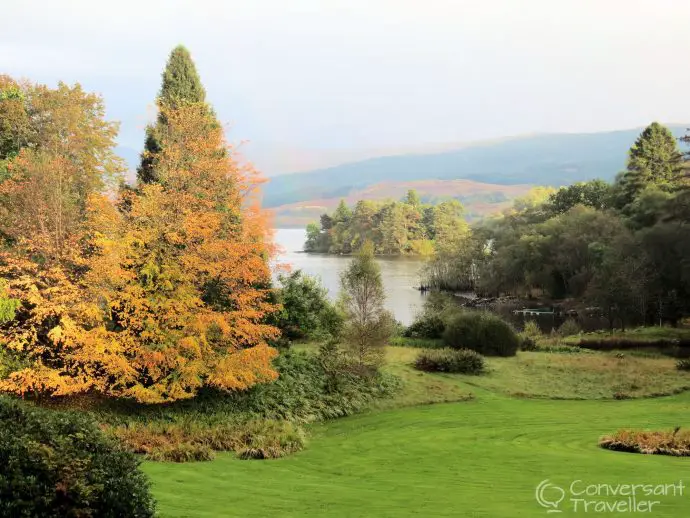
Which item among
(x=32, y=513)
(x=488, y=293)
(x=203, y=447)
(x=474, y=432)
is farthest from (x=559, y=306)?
(x=32, y=513)

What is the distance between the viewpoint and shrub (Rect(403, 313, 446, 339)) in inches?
1479

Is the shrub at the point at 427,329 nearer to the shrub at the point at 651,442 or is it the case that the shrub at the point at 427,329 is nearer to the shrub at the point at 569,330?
the shrub at the point at 569,330

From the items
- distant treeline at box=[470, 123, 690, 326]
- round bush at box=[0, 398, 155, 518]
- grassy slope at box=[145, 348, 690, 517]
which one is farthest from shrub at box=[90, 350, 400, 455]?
distant treeline at box=[470, 123, 690, 326]

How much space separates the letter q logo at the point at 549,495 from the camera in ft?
26.3

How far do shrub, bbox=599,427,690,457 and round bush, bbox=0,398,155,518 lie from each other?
33.0 feet

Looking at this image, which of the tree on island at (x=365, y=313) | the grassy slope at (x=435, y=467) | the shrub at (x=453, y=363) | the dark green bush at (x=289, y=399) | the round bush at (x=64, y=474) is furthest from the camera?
the shrub at (x=453, y=363)

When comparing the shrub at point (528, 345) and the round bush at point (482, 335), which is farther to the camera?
the shrub at point (528, 345)

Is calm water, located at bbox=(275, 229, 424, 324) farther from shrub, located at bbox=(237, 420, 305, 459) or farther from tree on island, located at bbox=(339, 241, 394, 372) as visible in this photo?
shrub, located at bbox=(237, 420, 305, 459)

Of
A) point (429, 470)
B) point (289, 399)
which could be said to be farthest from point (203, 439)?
point (429, 470)

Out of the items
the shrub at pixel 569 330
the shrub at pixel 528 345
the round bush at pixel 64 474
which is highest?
the round bush at pixel 64 474

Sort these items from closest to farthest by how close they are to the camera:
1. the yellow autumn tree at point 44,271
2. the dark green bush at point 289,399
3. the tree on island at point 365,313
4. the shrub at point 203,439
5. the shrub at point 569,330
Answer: the shrub at point 203,439, the yellow autumn tree at point 44,271, the dark green bush at point 289,399, the tree on island at point 365,313, the shrub at point 569,330

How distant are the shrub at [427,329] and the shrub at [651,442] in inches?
951

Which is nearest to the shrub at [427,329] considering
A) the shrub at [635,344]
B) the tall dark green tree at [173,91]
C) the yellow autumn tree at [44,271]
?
the shrub at [635,344]

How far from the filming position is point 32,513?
5.63 meters
